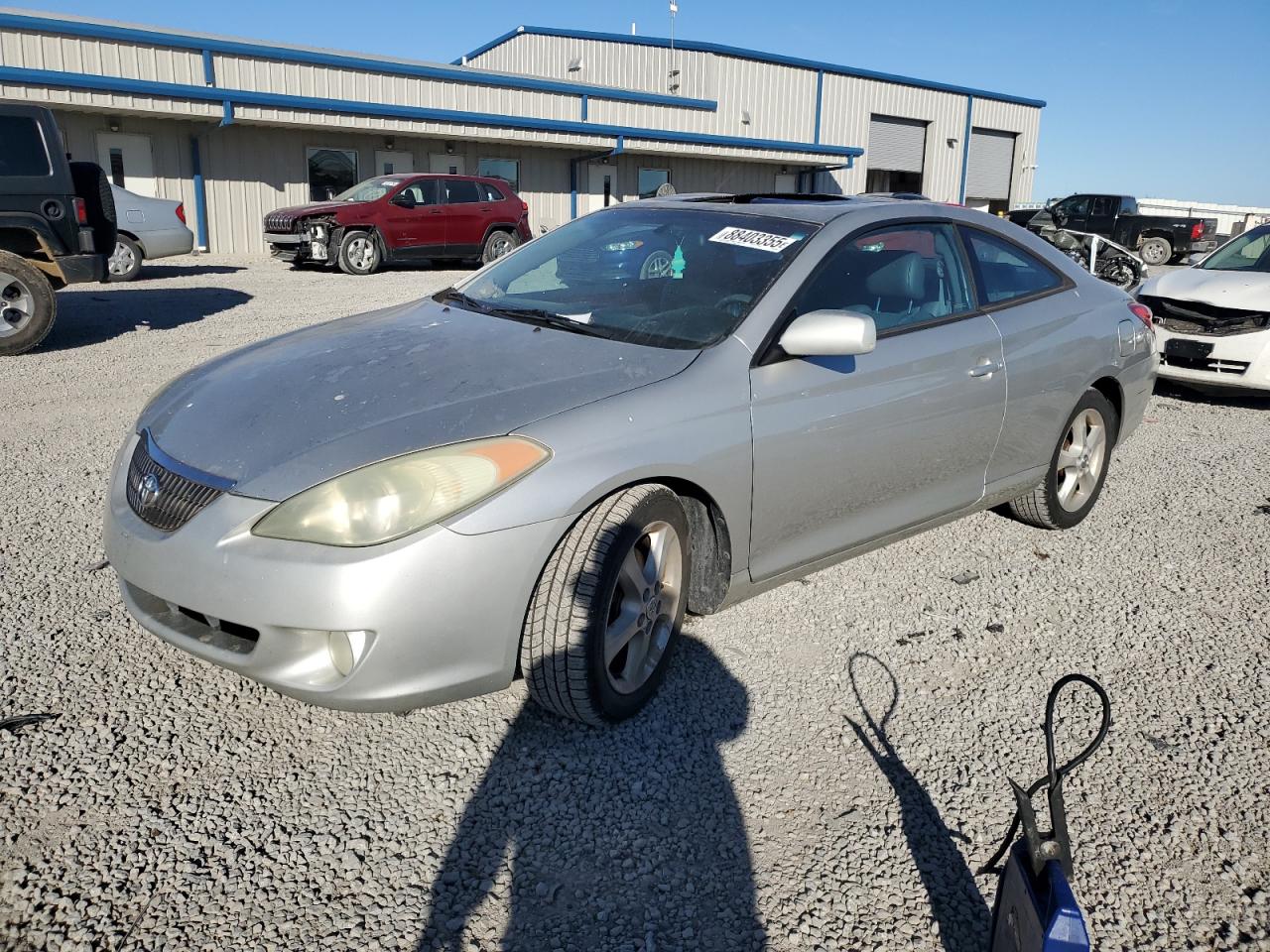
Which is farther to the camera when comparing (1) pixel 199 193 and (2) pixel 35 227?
(1) pixel 199 193

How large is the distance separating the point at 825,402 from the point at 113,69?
20106mm

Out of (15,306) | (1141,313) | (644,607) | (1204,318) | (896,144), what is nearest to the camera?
(644,607)

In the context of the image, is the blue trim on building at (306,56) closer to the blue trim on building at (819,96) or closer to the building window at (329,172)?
the building window at (329,172)

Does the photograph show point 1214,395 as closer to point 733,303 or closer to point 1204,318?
point 1204,318

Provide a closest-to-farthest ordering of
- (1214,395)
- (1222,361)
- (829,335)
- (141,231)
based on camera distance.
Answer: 1. (829,335)
2. (1222,361)
3. (1214,395)
4. (141,231)

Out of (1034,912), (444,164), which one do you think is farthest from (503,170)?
(1034,912)

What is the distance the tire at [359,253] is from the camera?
650 inches

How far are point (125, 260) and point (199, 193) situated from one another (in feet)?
23.0

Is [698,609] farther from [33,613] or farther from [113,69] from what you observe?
[113,69]

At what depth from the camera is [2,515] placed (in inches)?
176

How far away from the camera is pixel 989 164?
39375 mm

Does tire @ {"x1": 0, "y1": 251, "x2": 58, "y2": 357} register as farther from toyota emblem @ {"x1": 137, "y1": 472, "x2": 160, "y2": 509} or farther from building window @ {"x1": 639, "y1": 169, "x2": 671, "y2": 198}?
building window @ {"x1": 639, "y1": 169, "x2": 671, "y2": 198}

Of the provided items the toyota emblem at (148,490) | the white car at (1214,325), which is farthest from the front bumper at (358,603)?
Answer: the white car at (1214,325)

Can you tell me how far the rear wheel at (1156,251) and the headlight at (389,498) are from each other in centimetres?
2810
